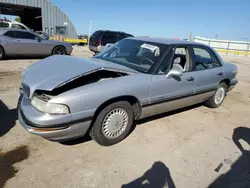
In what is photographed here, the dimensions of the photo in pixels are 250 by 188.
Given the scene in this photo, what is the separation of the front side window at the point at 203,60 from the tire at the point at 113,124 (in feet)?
6.27

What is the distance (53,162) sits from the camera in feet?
9.18

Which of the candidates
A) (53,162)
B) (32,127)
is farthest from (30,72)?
(53,162)

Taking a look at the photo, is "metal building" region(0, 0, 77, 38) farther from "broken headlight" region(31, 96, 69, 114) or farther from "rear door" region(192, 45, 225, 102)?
"broken headlight" region(31, 96, 69, 114)

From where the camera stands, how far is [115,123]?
3.22 metres

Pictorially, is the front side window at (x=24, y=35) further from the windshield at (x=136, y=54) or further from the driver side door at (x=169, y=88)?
the driver side door at (x=169, y=88)

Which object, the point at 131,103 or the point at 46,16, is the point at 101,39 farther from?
the point at 46,16

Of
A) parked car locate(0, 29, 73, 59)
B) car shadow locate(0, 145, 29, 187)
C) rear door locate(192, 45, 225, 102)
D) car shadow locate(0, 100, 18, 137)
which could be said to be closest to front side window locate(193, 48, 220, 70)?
rear door locate(192, 45, 225, 102)

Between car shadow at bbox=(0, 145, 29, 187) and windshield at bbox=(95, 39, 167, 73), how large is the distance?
205cm

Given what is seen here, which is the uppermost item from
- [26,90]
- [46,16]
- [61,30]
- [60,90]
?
[46,16]

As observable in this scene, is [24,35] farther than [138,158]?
Yes

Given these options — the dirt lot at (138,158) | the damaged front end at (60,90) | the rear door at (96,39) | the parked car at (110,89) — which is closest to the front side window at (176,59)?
the parked car at (110,89)

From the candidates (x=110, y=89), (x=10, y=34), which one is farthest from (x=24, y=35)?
(x=110, y=89)

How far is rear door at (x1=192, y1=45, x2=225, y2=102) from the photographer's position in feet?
14.1

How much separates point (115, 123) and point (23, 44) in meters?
8.98
